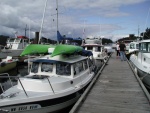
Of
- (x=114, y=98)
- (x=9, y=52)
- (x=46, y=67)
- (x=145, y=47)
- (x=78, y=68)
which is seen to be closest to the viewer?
(x=114, y=98)

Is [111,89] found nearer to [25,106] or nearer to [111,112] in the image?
[111,112]

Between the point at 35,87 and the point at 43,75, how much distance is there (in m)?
1.44

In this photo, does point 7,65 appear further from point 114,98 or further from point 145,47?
point 114,98

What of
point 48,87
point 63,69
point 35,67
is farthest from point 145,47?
point 48,87

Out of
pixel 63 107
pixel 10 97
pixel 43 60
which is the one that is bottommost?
pixel 63 107

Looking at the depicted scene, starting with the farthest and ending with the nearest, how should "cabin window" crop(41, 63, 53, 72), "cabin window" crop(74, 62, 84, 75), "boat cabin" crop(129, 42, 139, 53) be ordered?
"boat cabin" crop(129, 42, 139, 53) < "cabin window" crop(74, 62, 84, 75) < "cabin window" crop(41, 63, 53, 72)

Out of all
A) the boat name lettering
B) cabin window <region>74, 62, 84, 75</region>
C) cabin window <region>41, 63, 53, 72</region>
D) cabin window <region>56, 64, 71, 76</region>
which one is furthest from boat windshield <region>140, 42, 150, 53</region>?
the boat name lettering

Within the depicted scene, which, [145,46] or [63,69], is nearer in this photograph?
[63,69]

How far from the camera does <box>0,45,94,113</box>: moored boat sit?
771 centimetres

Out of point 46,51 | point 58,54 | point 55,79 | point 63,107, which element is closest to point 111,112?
point 63,107

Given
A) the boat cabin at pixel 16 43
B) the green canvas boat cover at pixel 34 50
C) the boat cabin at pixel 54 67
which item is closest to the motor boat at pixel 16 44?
the boat cabin at pixel 16 43

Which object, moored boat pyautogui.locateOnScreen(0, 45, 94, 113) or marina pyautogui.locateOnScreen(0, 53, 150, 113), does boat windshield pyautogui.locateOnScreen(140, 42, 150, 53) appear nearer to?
marina pyautogui.locateOnScreen(0, 53, 150, 113)

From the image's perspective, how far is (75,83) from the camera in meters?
10.2

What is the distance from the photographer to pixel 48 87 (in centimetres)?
875
